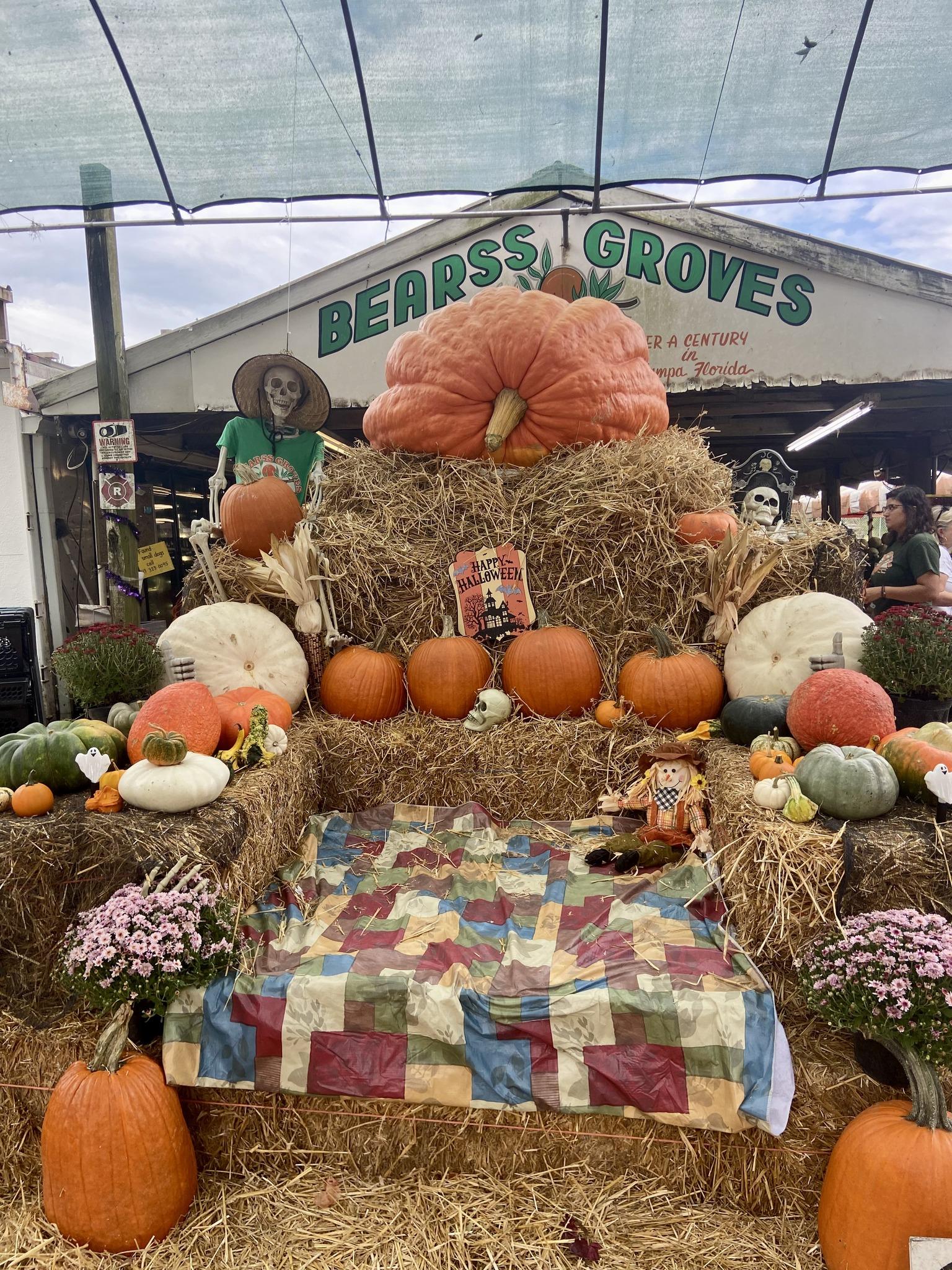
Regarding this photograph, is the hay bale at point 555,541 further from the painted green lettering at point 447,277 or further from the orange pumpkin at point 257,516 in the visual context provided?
the painted green lettering at point 447,277

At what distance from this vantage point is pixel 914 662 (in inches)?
98.0

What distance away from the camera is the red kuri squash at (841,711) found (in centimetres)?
231

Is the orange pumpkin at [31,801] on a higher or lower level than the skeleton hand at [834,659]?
lower

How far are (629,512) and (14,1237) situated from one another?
303 centimetres

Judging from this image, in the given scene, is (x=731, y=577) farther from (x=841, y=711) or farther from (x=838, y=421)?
(x=838, y=421)

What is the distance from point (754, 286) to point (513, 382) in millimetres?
3625

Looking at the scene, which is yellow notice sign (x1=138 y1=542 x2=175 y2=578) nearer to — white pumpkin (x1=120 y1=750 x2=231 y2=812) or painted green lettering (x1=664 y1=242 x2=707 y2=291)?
white pumpkin (x1=120 y1=750 x2=231 y2=812)

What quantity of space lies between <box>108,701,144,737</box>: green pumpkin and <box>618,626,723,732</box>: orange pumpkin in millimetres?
1872

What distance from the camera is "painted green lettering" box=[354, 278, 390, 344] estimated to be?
6.28 m

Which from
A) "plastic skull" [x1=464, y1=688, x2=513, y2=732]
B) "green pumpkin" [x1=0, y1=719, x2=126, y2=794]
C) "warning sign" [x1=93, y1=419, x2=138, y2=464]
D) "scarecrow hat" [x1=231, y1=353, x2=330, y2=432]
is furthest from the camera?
"warning sign" [x1=93, y1=419, x2=138, y2=464]

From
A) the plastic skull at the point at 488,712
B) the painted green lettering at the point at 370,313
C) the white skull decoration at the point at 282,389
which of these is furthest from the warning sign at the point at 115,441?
the plastic skull at the point at 488,712

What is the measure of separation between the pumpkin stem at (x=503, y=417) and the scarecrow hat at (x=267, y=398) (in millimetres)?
1316

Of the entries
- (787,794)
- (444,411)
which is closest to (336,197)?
(444,411)

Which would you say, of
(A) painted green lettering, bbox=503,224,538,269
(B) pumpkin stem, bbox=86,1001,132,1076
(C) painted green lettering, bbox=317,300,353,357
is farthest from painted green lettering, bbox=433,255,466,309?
(B) pumpkin stem, bbox=86,1001,132,1076
